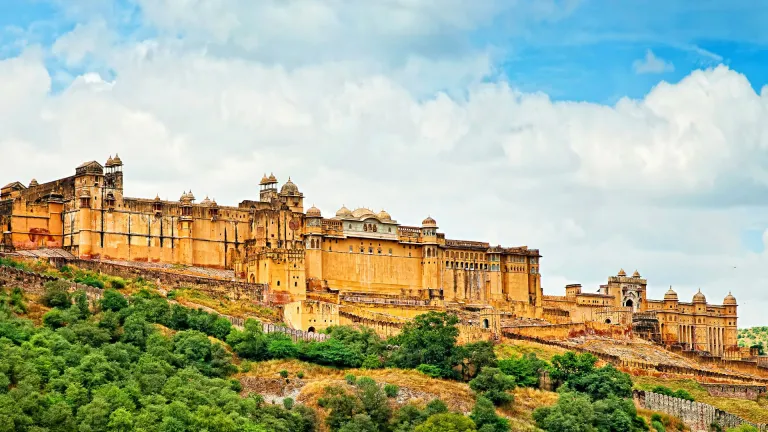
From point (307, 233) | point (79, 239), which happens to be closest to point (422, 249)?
point (307, 233)

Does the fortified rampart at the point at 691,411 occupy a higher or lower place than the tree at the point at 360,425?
lower

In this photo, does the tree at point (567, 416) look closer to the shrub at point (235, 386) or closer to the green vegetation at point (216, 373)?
the green vegetation at point (216, 373)

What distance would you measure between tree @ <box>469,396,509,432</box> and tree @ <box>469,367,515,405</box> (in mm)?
2856

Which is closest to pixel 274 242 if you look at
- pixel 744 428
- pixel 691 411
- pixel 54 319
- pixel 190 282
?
pixel 190 282

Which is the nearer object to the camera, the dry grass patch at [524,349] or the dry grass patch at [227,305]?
the dry grass patch at [227,305]

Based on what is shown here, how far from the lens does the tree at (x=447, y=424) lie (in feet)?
248

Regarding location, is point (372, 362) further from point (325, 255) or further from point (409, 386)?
point (325, 255)

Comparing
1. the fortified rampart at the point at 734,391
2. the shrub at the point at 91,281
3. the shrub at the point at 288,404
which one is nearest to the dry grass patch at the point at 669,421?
the fortified rampart at the point at 734,391

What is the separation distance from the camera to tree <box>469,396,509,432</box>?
7856 cm

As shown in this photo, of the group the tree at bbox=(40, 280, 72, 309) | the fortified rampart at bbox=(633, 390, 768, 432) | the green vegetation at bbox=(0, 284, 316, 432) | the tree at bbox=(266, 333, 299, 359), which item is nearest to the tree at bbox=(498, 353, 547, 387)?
the fortified rampart at bbox=(633, 390, 768, 432)

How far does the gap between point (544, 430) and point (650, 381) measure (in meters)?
18.9

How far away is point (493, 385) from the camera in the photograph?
83.9 metres

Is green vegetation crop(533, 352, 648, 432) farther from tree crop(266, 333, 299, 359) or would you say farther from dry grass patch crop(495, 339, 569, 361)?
tree crop(266, 333, 299, 359)

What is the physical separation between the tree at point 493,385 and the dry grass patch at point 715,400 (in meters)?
13.7
